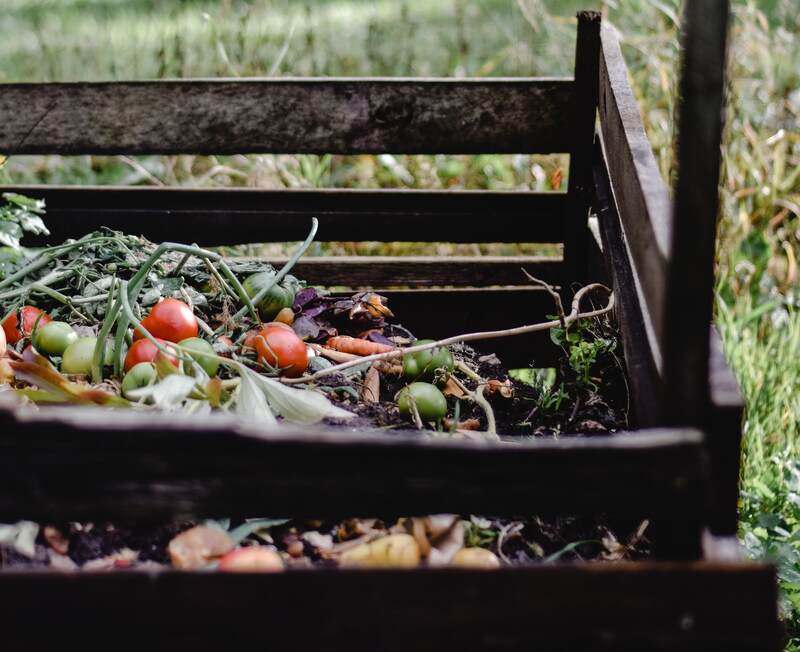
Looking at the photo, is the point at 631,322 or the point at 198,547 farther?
the point at 631,322

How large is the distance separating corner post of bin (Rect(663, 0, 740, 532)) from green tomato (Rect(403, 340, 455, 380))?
918 mm

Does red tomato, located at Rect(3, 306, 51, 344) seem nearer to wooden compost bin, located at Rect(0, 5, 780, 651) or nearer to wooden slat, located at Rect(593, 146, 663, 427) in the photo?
wooden compost bin, located at Rect(0, 5, 780, 651)

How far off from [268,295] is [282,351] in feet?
1.01

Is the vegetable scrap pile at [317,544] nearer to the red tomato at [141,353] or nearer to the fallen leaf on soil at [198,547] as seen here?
the fallen leaf on soil at [198,547]

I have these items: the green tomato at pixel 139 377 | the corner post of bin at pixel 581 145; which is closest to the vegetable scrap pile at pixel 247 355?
the green tomato at pixel 139 377

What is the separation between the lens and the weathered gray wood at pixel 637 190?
157 centimetres

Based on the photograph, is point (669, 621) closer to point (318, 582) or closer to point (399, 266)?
point (318, 582)

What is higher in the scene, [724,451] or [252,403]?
[724,451]

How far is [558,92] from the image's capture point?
3.02 meters

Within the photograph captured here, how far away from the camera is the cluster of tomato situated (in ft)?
6.42

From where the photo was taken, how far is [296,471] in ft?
4.12

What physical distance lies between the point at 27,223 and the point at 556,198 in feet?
5.23

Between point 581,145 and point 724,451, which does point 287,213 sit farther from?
point 724,451

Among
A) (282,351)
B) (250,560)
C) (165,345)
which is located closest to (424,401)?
(282,351)
